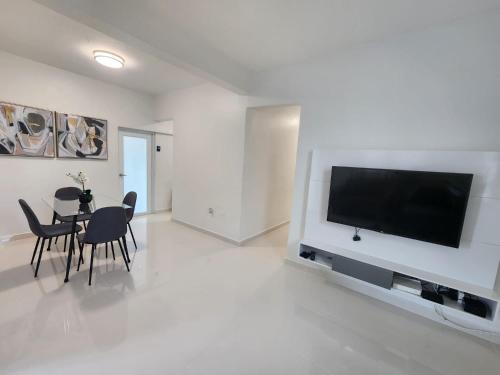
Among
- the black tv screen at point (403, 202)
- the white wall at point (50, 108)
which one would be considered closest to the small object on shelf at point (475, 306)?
the black tv screen at point (403, 202)

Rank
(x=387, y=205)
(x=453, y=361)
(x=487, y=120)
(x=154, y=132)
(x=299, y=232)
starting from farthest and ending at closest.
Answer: (x=154, y=132) < (x=299, y=232) < (x=387, y=205) < (x=487, y=120) < (x=453, y=361)

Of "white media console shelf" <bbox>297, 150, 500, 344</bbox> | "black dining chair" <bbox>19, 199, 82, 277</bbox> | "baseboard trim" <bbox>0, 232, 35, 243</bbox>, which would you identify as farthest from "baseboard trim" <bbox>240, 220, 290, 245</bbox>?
"baseboard trim" <bbox>0, 232, 35, 243</bbox>

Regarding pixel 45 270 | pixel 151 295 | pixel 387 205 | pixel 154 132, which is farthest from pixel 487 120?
pixel 154 132

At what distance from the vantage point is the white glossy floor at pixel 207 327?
1.53m

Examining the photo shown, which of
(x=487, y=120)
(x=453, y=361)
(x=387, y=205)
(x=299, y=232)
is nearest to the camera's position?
(x=453, y=361)

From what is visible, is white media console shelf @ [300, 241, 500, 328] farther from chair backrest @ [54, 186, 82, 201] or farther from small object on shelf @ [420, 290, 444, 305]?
chair backrest @ [54, 186, 82, 201]

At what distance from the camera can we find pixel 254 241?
3857mm

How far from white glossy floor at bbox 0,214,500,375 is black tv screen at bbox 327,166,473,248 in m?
0.82

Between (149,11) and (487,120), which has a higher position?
(149,11)

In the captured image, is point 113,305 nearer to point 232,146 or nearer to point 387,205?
point 232,146

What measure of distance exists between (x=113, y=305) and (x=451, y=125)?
3473 mm

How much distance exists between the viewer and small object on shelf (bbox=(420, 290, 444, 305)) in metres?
1.91

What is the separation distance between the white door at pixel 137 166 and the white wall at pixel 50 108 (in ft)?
0.90

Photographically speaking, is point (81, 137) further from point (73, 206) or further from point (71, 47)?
point (73, 206)
